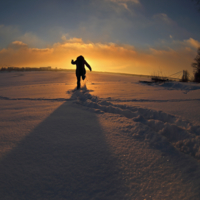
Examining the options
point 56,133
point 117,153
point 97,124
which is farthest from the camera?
point 97,124

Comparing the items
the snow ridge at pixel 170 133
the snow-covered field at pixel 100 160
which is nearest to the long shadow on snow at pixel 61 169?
the snow-covered field at pixel 100 160

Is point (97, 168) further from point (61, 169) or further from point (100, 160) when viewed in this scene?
point (61, 169)

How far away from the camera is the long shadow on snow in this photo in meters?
0.58

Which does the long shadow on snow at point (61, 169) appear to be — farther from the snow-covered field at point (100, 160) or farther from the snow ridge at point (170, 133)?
the snow ridge at point (170, 133)

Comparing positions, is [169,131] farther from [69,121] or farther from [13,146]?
[13,146]

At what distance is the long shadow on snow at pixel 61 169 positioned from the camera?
0.58 meters

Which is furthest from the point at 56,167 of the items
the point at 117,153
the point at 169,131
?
the point at 169,131

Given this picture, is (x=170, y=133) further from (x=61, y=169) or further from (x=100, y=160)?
(x=61, y=169)

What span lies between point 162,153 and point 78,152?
595mm

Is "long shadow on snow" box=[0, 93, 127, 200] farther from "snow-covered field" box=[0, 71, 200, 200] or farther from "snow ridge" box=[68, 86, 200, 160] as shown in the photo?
"snow ridge" box=[68, 86, 200, 160]

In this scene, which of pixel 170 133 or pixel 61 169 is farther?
pixel 170 133

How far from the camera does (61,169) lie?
719 millimetres

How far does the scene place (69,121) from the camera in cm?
148

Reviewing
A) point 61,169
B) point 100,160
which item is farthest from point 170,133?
point 61,169
